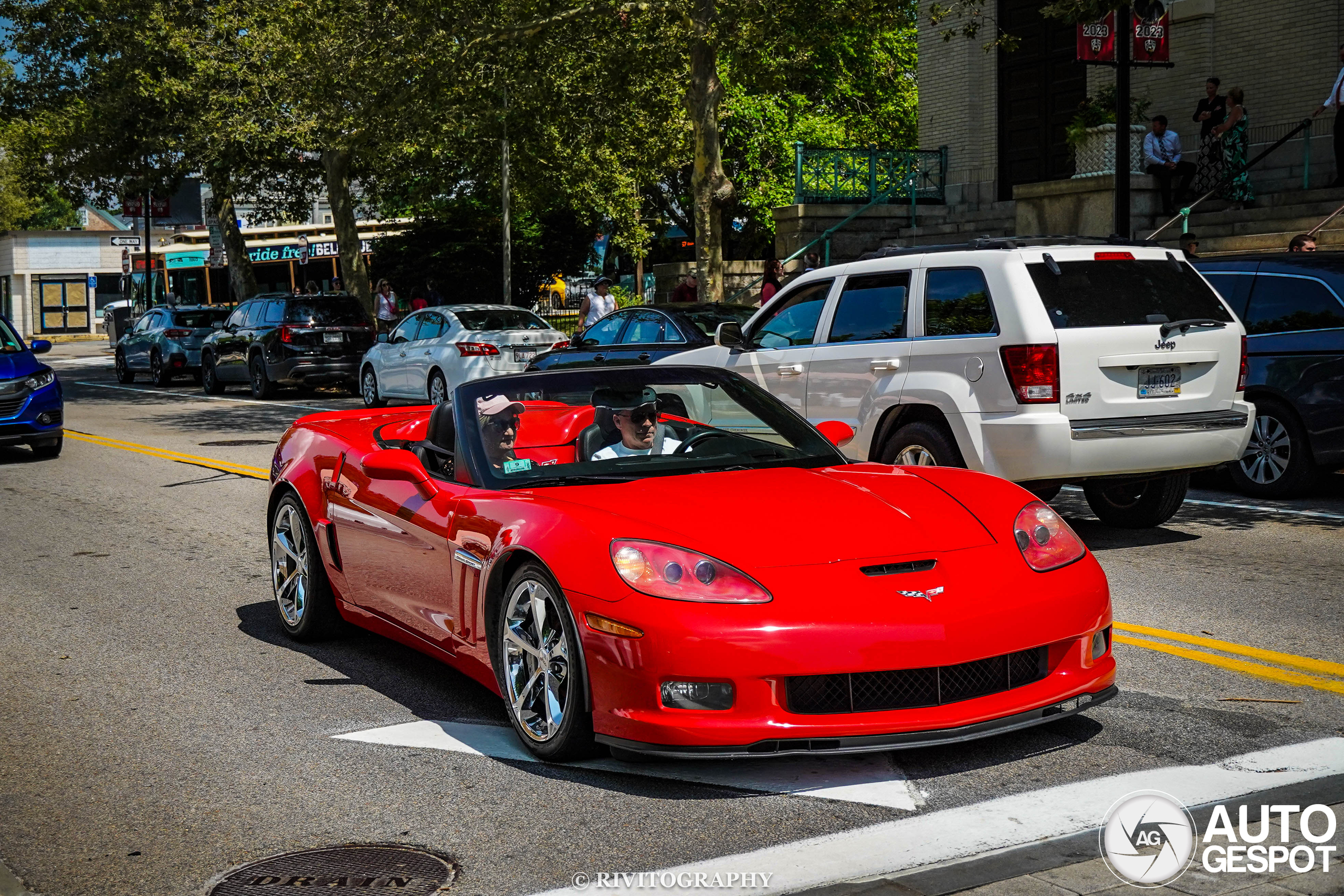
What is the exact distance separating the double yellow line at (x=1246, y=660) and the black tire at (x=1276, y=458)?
199 inches

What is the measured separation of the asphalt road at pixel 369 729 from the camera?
4.47 metres

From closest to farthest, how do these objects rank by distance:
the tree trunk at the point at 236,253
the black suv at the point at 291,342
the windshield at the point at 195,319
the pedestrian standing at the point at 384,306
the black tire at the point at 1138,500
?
the black tire at the point at 1138,500
the black suv at the point at 291,342
the windshield at the point at 195,319
the pedestrian standing at the point at 384,306
the tree trunk at the point at 236,253

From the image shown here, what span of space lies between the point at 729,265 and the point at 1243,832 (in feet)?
87.0

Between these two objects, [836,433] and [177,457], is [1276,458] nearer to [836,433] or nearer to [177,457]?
[836,433]

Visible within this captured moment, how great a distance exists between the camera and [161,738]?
5770 millimetres

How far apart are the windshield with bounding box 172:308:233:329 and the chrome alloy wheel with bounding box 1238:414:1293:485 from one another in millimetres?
25803

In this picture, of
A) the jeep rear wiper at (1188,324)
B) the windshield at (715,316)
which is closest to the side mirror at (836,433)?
the jeep rear wiper at (1188,324)

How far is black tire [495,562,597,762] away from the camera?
496cm

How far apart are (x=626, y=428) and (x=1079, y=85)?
74.7 ft

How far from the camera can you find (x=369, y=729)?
5.80m

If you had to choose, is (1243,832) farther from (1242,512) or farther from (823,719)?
(1242,512)

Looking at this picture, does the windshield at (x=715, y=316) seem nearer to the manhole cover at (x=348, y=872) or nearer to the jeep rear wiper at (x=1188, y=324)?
the jeep rear wiper at (x=1188, y=324)

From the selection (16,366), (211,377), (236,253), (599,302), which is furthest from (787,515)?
(236,253)

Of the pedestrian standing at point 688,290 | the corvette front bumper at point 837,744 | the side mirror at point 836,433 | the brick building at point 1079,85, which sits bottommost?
the corvette front bumper at point 837,744
